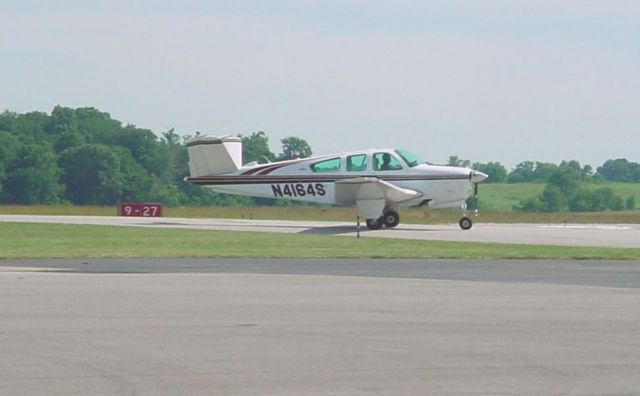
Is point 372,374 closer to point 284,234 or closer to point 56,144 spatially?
point 284,234

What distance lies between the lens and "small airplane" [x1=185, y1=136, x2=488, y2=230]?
3847cm

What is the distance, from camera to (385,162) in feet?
127

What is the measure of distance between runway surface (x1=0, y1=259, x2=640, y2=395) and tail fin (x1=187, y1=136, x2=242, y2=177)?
19.8 meters

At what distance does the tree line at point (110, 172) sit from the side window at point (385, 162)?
1266 inches

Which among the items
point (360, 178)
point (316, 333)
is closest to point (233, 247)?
point (360, 178)

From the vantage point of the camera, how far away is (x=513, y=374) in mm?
10383

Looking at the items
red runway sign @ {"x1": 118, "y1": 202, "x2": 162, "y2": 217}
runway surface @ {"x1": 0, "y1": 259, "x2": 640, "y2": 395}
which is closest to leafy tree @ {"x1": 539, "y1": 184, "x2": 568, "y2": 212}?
red runway sign @ {"x1": 118, "y1": 202, "x2": 162, "y2": 217}

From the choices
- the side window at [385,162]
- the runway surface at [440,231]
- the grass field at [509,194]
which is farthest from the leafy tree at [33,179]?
the side window at [385,162]

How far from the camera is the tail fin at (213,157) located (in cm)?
4034

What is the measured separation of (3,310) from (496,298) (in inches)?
242

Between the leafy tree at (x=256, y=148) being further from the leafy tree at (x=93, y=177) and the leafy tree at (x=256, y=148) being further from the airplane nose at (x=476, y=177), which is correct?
the airplane nose at (x=476, y=177)

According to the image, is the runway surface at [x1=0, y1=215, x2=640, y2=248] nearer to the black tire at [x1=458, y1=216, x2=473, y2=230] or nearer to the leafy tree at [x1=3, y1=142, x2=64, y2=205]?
the black tire at [x1=458, y1=216, x2=473, y2=230]

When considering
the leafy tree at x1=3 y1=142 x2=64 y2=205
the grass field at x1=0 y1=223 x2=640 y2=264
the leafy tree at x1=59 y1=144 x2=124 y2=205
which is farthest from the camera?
the leafy tree at x1=59 y1=144 x2=124 y2=205

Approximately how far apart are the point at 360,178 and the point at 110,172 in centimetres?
4555
